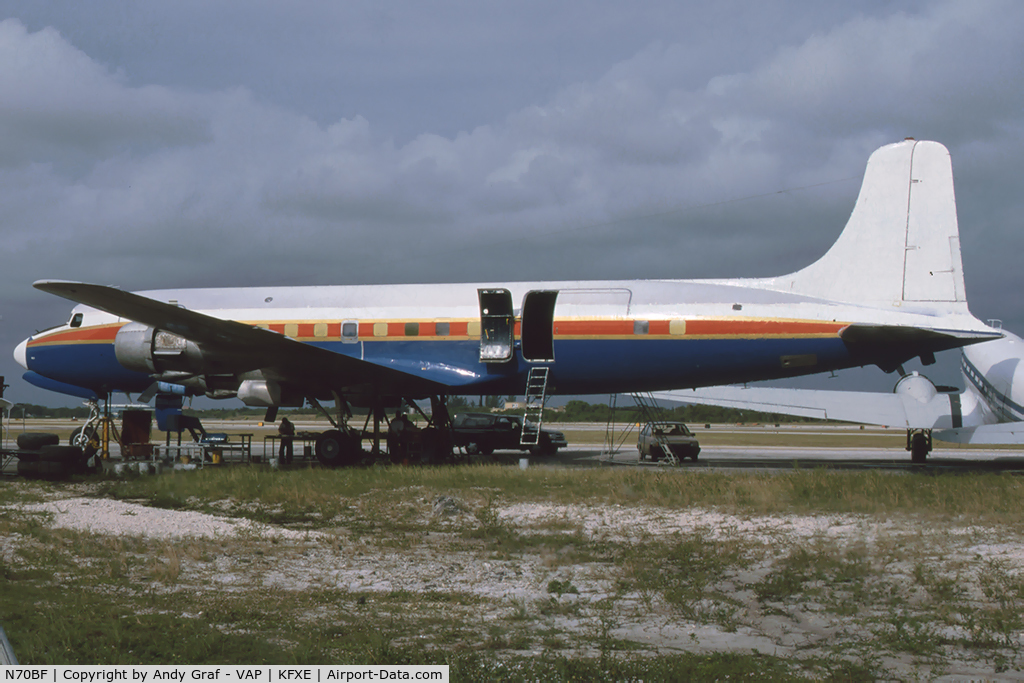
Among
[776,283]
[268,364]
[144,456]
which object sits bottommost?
[144,456]

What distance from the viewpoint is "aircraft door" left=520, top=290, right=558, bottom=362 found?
2042cm

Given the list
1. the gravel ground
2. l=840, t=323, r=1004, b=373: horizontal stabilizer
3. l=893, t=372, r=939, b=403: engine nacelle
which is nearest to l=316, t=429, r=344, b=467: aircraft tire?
the gravel ground

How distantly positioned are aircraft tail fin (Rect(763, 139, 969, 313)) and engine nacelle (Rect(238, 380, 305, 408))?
13.9 meters

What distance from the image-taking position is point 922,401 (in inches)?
956

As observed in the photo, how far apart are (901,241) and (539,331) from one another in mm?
9373

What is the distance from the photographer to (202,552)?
990 cm

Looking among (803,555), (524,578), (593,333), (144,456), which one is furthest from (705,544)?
(144,456)

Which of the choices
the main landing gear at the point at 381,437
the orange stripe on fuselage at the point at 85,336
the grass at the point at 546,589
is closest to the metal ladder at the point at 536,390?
the main landing gear at the point at 381,437

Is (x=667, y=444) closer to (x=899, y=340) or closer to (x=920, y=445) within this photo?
(x=899, y=340)

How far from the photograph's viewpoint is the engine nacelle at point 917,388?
24.5 metres

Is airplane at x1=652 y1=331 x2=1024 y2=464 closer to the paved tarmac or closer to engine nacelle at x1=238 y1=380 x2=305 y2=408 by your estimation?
the paved tarmac

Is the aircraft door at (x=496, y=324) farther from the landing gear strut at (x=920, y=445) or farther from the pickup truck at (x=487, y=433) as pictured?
the landing gear strut at (x=920, y=445)

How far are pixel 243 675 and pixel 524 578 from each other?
4105 millimetres

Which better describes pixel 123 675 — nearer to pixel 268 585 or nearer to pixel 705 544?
pixel 268 585
